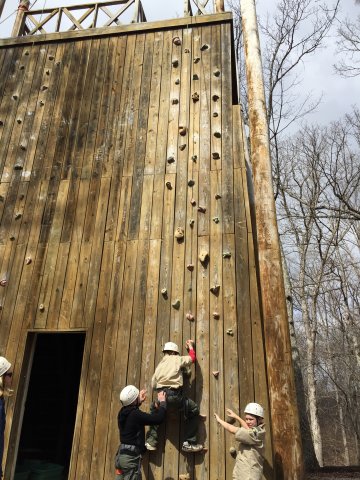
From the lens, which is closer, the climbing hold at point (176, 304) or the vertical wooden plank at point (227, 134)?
the climbing hold at point (176, 304)

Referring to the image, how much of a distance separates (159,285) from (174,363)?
3.50 feet

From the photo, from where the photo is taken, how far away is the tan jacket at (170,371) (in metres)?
4.05

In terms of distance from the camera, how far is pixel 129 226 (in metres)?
5.36

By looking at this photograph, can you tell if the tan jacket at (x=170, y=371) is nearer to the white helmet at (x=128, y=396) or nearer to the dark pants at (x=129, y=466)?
the white helmet at (x=128, y=396)

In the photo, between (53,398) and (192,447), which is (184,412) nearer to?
(192,447)

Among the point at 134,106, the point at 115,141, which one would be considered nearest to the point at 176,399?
the point at 115,141

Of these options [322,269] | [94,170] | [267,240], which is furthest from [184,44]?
[322,269]

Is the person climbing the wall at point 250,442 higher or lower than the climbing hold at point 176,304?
lower

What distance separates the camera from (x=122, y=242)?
17.3ft

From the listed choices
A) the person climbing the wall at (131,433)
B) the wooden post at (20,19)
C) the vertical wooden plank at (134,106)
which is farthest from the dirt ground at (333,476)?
the wooden post at (20,19)

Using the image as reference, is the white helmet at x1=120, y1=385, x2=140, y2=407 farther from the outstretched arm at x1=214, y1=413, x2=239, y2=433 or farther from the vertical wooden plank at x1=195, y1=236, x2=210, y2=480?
the outstretched arm at x1=214, y1=413, x2=239, y2=433

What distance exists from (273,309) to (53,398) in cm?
567

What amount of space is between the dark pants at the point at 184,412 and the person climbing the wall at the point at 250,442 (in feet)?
1.24

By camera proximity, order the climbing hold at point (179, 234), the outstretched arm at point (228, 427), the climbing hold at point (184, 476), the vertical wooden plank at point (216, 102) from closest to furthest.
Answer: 1. the outstretched arm at point (228, 427)
2. the climbing hold at point (184, 476)
3. the climbing hold at point (179, 234)
4. the vertical wooden plank at point (216, 102)
